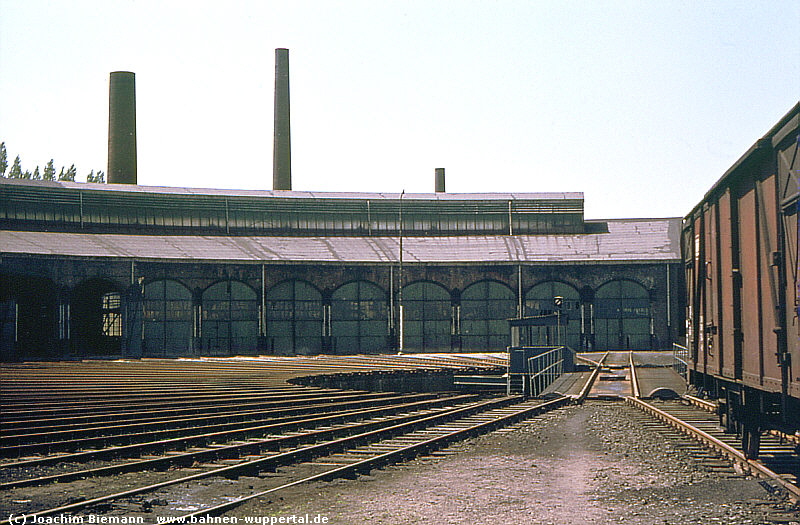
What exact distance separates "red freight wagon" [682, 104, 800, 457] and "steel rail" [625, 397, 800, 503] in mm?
301

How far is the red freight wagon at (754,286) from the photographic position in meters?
7.91

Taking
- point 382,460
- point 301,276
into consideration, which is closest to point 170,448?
point 382,460

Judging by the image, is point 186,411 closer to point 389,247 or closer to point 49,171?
point 389,247

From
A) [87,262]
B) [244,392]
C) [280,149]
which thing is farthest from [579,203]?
[244,392]

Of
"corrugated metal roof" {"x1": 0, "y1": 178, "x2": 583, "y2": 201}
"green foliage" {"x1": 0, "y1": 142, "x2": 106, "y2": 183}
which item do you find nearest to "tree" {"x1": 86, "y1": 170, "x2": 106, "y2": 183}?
"green foliage" {"x1": 0, "y1": 142, "x2": 106, "y2": 183}

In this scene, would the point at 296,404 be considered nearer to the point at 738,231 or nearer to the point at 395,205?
the point at 738,231

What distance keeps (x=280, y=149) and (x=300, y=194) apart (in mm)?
4810

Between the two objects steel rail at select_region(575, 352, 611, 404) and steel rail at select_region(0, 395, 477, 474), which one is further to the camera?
steel rail at select_region(575, 352, 611, 404)

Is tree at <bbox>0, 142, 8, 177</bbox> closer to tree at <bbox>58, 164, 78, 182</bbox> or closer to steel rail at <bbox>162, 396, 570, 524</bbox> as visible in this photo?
tree at <bbox>58, 164, 78, 182</bbox>

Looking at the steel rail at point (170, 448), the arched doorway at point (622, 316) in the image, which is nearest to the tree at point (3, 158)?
the arched doorway at point (622, 316)

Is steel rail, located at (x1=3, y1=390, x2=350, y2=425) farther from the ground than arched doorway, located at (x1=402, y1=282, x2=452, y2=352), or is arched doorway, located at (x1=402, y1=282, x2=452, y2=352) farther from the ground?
arched doorway, located at (x1=402, y1=282, x2=452, y2=352)

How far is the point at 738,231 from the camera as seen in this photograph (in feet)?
32.8

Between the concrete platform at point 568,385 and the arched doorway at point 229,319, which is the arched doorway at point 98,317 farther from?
the concrete platform at point 568,385

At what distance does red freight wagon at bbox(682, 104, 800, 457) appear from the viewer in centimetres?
791
